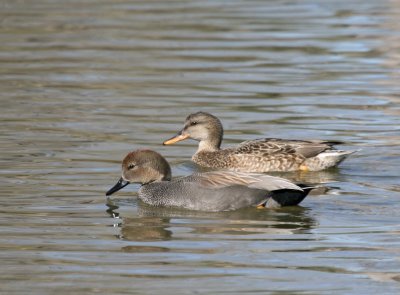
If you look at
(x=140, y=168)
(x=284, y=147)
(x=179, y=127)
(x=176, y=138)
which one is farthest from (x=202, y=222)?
(x=179, y=127)

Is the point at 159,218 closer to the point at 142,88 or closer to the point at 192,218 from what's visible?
the point at 192,218

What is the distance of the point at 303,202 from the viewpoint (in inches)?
440

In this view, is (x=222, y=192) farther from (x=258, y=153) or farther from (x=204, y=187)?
(x=258, y=153)

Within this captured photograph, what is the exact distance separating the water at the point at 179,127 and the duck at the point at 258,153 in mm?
188

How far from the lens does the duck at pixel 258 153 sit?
13109mm

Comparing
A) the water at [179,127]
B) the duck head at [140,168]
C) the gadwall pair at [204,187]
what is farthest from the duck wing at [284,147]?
the duck head at [140,168]

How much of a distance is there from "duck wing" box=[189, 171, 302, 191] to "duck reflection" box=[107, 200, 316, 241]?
21cm

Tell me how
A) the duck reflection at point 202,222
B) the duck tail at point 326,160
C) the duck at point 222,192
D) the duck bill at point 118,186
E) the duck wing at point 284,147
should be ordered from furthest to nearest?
the duck wing at point 284,147, the duck tail at point 326,160, the duck bill at point 118,186, the duck at point 222,192, the duck reflection at point 202,222

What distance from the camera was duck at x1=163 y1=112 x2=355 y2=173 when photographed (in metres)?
13.1

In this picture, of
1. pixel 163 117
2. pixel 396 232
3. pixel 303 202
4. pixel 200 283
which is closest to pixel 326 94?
pixel 163 117

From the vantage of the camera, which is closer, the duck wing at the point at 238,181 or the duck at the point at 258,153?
the duck wing at the point at 238,181

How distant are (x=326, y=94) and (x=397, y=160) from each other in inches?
154

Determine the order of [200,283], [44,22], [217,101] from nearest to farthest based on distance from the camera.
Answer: [200,283] < [217,101] < [44,22]

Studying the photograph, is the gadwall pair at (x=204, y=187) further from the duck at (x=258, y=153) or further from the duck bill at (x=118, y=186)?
the duck at (x=258, y=153)
